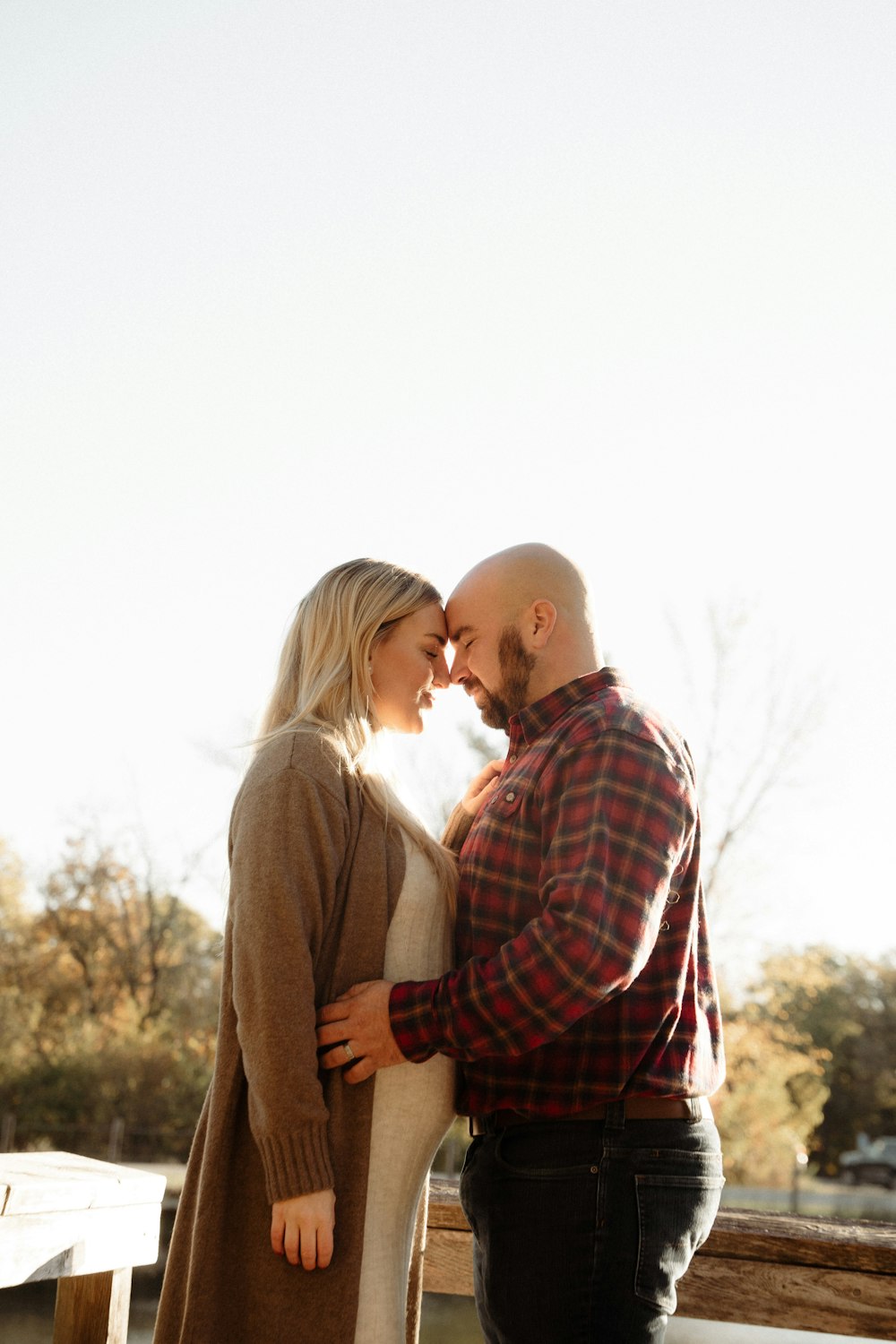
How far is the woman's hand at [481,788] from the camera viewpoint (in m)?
2.40

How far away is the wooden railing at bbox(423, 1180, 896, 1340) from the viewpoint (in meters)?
2.27

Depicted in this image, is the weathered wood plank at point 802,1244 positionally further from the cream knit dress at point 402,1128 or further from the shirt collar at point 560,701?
the shirt collar at point 560,701

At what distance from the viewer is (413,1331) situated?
6.59 ft

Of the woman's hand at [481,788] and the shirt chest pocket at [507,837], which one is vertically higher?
the woman's hand at [481,788]

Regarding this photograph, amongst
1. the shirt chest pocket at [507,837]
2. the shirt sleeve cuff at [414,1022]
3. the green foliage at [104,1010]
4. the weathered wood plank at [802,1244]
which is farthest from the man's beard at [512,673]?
the green foliage at [104,1010]

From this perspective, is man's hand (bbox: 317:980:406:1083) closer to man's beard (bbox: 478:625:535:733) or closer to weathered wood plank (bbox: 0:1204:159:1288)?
man's beard (bbox: 478:625:535:733)

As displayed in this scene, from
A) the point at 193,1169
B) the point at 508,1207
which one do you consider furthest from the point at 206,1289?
the point at 508,1207

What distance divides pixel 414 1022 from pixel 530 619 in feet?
2.79

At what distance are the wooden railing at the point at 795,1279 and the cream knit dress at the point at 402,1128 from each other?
28.9 inches

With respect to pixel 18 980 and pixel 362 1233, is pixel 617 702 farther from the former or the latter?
pixel 18 980

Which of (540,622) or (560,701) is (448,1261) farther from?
(540,622)

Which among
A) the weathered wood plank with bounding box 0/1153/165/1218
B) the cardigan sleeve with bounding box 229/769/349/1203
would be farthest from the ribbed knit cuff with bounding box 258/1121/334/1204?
the weathered wood plank with bounding box 0/1153/165/1218

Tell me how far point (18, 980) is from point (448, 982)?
1642cm

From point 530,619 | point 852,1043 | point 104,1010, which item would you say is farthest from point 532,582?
point 852,1043
